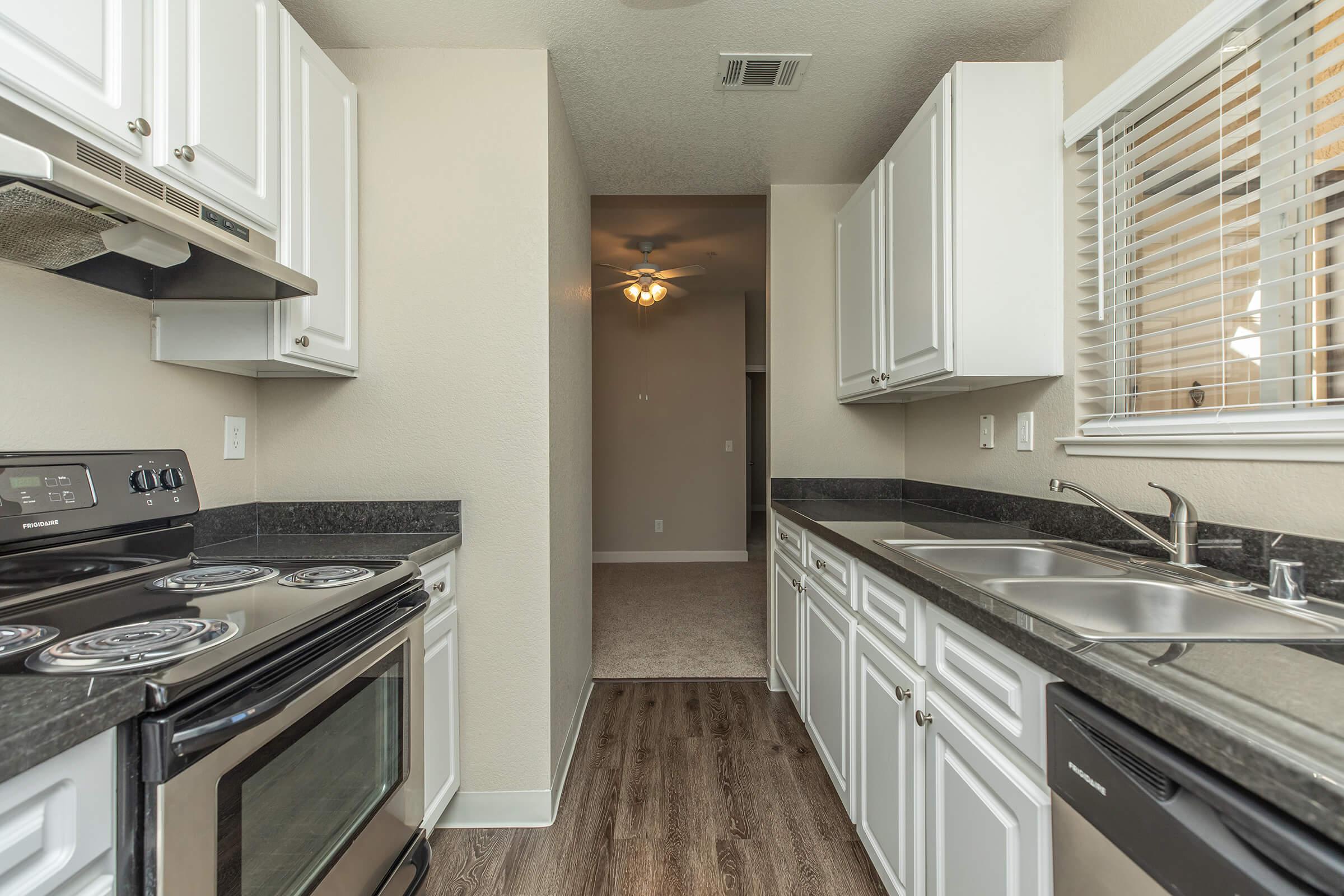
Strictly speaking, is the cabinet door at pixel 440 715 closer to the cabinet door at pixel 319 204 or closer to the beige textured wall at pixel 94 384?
the beige textured wall at pixel 94 384

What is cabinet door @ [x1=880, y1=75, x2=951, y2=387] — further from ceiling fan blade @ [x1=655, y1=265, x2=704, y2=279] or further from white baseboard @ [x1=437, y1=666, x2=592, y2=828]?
ceiling fan blade @ [x1=655, y1=265, x2=704, y2=279]

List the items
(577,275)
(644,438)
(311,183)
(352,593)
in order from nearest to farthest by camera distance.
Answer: (352,593)
(311,183)
(577,275)
(644,438)

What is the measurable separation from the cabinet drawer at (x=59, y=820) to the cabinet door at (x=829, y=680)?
1562 millimetres

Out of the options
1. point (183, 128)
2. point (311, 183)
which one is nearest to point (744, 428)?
point (311, 183)

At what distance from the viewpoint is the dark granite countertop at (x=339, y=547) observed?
1.53 metres

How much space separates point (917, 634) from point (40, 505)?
1707mm

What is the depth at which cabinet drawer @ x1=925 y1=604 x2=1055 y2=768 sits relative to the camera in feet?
2.92

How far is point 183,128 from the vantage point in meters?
1.22

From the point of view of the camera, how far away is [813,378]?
2.91 m

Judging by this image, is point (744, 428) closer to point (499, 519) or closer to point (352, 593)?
point (499, 519)

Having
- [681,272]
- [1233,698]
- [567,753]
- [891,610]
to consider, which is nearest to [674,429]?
[681,272]

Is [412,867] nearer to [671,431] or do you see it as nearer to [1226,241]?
[1226,241]

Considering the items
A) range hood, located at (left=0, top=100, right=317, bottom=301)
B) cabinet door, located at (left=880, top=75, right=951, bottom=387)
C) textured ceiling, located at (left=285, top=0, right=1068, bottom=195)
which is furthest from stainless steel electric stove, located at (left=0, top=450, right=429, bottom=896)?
cabinet door, located at (left=880, top=75, right=951, bottom=387)

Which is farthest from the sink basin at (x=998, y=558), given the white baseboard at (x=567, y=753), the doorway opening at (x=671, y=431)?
the doorway opening at (x=671, y=431)
